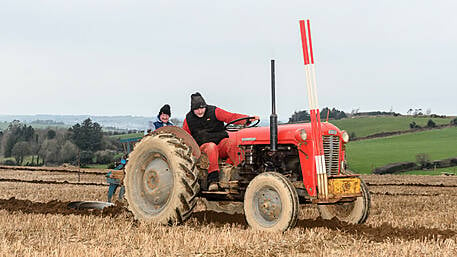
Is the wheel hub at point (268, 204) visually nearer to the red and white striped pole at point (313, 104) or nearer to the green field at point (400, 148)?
the red and white striped pole at point (313, 104)

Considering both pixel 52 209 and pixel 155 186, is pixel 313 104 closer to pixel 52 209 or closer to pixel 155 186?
pixel 155 186

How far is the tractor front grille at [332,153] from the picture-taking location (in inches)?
290

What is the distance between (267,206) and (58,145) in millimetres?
50195

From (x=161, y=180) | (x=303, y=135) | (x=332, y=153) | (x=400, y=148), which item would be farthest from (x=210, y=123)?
(x=400, y=148)

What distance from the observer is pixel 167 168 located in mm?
7953

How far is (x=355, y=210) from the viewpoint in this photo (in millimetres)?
7820

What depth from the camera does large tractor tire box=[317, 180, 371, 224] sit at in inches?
304

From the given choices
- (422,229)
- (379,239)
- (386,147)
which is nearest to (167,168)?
(379,239)

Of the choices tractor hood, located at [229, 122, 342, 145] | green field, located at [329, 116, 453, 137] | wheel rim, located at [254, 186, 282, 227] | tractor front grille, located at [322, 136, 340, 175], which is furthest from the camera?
green field, located at [329, 116, 453, 137]

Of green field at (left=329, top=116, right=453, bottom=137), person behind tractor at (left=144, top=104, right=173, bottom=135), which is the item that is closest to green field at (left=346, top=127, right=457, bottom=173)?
green field at (left=329, top=116, right=453, bottom=137)

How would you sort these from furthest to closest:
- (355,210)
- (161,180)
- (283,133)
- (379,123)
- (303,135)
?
1. (379,123)
2. (161,180)
3. (355,210)
4. (283,133)
5. (303,135)

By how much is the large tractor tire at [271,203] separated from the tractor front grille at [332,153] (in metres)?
0.90

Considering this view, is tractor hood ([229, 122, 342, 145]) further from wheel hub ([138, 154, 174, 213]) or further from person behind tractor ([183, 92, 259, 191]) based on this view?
wheel hub ([138, 154, 174, 213])

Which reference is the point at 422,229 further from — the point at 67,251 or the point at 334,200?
the point at 67,251
